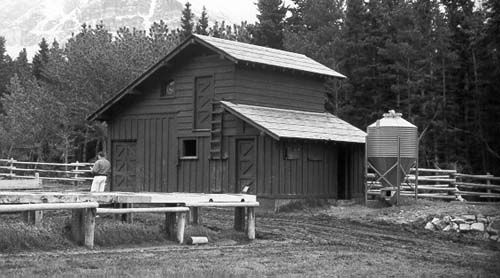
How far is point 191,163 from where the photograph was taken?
27.9 metres

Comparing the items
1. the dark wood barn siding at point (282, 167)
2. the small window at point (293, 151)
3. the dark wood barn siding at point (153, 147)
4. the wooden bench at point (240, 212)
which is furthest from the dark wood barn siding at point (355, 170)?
the wooden bench at point (240, 212)

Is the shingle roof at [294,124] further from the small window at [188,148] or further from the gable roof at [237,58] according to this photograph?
the small window at [188,148]

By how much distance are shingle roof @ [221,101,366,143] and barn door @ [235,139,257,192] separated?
1067 mm

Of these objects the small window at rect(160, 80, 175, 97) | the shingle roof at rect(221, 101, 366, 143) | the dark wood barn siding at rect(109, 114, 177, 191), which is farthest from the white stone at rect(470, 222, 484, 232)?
the small window at rect(160, 80, 175, 97)

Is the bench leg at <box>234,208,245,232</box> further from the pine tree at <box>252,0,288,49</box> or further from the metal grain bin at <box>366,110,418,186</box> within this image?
the pine tree at <box>252,0,288,49</box>

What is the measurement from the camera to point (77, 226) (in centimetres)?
1430

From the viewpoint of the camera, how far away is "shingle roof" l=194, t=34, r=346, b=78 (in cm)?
2689

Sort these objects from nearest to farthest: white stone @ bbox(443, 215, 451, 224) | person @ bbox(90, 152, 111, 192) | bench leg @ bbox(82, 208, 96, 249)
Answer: bench leg @ bbox(82, 208, 96, 249) < person @ bbox(90, 152, 111, 192) < white stone @ bbox(443, 215, 451, 224)

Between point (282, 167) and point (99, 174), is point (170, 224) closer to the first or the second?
point (99, 174)

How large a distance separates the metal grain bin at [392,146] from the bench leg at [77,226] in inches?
513

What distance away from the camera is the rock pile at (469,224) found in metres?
21.0

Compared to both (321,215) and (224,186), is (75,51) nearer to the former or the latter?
(224,186)

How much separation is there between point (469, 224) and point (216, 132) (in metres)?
9.41

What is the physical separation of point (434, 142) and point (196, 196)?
101 ft
